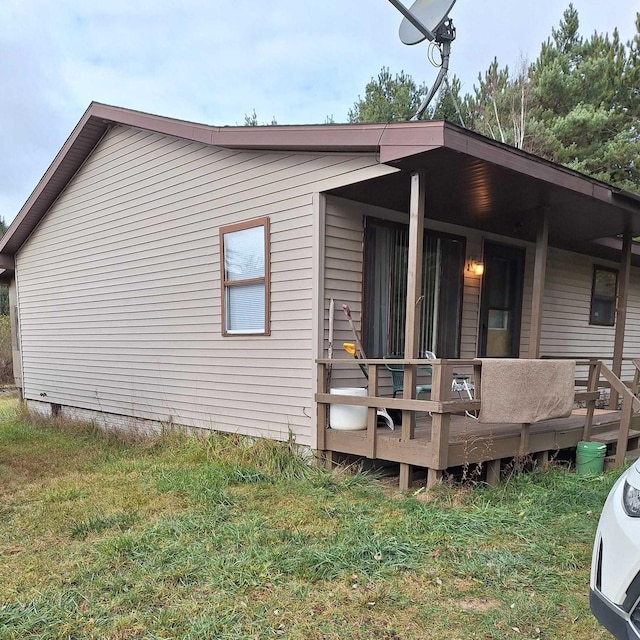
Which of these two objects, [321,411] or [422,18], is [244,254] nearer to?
[321,411]

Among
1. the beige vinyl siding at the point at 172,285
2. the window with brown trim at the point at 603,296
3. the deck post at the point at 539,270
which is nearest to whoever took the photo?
the beige vinyl siding at the point at 172,285

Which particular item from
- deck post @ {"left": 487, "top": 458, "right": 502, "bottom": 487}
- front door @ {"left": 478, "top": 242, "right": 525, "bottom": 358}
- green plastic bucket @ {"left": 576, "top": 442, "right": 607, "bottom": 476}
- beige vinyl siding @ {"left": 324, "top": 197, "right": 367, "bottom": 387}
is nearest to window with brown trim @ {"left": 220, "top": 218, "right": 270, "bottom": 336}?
beige vinyl siding @ {"left": 324, "top": 197, "right": 367, "bottom": 387}

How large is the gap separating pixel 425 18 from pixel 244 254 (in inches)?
135

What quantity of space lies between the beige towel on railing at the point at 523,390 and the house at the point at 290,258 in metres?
0.70

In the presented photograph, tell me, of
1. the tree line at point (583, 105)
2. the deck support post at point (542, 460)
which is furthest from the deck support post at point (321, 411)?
the tree line at point (583, 105)

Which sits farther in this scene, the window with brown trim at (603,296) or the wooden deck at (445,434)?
the window with brown trim at (603,296)

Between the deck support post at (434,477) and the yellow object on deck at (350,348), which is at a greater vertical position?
the yellow object on deck at (350,348)

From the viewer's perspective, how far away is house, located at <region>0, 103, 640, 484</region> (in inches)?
180

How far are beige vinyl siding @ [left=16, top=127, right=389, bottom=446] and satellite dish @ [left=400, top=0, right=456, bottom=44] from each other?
2.26 meters

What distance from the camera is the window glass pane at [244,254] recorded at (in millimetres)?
5344

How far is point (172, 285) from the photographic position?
657 cm

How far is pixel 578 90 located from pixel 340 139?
1321cm

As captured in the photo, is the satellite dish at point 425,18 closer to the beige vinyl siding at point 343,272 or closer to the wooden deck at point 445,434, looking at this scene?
the beige vinyl siding at point 343,272

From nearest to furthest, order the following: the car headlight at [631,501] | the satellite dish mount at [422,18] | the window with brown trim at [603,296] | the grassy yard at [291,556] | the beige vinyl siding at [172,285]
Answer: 1. the car headlight at [631,501]
2. the grassy yard at [291,556]
3. the beige vinyl siding at [172,285]
4. the satellite dish mount at [422,18]
5. the window with brown trim at [603,296]
